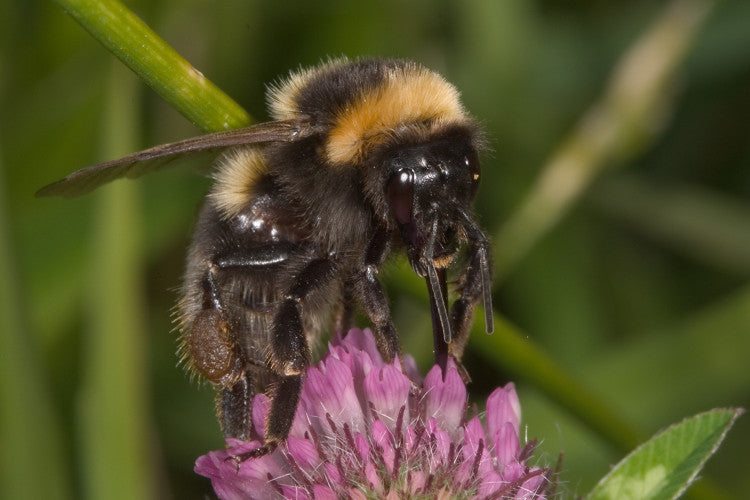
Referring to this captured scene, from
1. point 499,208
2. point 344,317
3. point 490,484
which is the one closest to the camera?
point 490,484

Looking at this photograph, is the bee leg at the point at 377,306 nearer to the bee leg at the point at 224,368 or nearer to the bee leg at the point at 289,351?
the bee leg at the point at 289,351

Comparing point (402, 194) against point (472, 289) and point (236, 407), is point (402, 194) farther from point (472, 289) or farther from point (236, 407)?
point (236, 407)

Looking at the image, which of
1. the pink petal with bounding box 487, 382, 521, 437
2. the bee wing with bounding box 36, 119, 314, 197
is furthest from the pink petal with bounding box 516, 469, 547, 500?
the bee wing with bounding box 36, 119, 314, 197

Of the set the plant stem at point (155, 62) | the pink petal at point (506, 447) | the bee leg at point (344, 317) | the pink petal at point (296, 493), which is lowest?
the pink petal at point (296, 493)

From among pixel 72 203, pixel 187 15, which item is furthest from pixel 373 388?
pixel 187 15

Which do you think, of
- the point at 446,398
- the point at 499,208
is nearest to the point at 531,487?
the point at 446,398

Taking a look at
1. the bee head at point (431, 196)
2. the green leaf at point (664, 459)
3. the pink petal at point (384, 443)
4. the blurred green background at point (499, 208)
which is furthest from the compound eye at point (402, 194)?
the blurred green background at point (499, 208)

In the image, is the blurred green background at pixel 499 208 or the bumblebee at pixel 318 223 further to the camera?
the blurred green background at pixel 499 208
